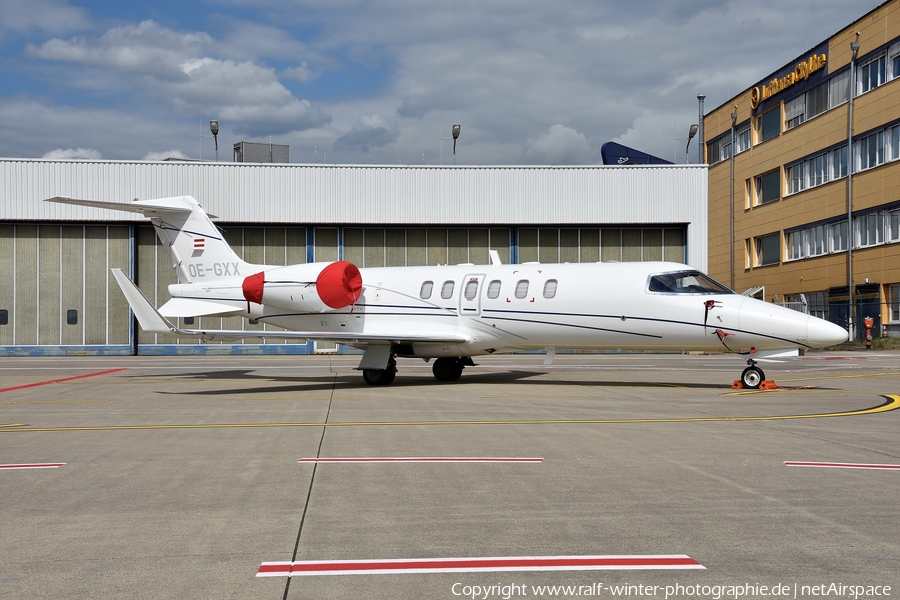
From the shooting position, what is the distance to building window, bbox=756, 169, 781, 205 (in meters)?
46.3

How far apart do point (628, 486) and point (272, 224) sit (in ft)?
119

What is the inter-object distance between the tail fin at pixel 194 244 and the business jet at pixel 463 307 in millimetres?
32

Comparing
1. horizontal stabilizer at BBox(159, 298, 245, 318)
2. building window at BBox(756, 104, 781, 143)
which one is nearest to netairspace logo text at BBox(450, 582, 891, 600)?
horizontal stabilizer at BBox(159, 298, 245, 318)

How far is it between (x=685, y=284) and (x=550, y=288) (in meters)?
3.06

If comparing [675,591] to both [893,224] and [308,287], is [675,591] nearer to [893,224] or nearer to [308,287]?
[308,287]

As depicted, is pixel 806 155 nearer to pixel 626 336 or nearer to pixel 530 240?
pixel 530 240

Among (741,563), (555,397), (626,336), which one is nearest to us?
(741,563)

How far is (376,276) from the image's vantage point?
22547 mm

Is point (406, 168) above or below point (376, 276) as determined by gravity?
above

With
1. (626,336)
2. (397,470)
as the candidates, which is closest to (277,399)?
(626,336)

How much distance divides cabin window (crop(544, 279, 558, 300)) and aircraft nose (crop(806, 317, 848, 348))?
549 cm

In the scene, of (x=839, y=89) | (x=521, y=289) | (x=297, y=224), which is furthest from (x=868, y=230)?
(x=297, y=224)

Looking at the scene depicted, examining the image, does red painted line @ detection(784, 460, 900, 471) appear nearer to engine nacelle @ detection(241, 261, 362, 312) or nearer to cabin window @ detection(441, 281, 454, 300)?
cabin window @ detection(441, 281, 454, 300)

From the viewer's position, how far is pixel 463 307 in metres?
21.1
